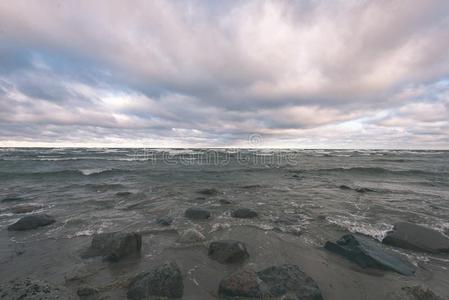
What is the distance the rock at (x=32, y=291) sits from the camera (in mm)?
4172

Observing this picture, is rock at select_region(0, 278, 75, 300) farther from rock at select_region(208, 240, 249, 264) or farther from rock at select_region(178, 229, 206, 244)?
rock at select_region(178, 229, 206, 244)

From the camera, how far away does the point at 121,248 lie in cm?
637

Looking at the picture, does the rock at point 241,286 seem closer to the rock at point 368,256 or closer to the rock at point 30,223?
the rock at point 368,256

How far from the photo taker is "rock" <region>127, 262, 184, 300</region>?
452 centimetres

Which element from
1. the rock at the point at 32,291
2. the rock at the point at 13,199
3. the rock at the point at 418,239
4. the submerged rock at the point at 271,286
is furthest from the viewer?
the rock at the point at 13,199

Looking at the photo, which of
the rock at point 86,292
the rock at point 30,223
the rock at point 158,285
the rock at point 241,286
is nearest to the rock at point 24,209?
the rock at point 30,223

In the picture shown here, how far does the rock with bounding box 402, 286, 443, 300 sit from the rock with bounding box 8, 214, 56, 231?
37.8 feet

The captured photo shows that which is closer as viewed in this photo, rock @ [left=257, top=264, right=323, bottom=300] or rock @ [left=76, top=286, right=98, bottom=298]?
rock @ [left=257, top=264, right=323, bottom=300]

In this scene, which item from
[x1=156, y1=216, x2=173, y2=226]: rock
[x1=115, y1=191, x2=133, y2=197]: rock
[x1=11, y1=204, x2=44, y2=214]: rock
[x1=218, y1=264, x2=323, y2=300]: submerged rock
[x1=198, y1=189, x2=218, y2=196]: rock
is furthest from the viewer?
[x1=198, y1=189, x2=218, y2=196]: rock

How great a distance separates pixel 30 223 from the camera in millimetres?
9000

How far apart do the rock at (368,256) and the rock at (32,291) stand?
6.49 metres

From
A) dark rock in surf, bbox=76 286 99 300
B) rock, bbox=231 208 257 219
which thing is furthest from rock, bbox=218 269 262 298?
rock, bbox=231 208 257 219

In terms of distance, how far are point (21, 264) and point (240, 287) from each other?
18.8 ft

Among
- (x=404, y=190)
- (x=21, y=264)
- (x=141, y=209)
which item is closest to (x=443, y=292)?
(x=21, y=264)
